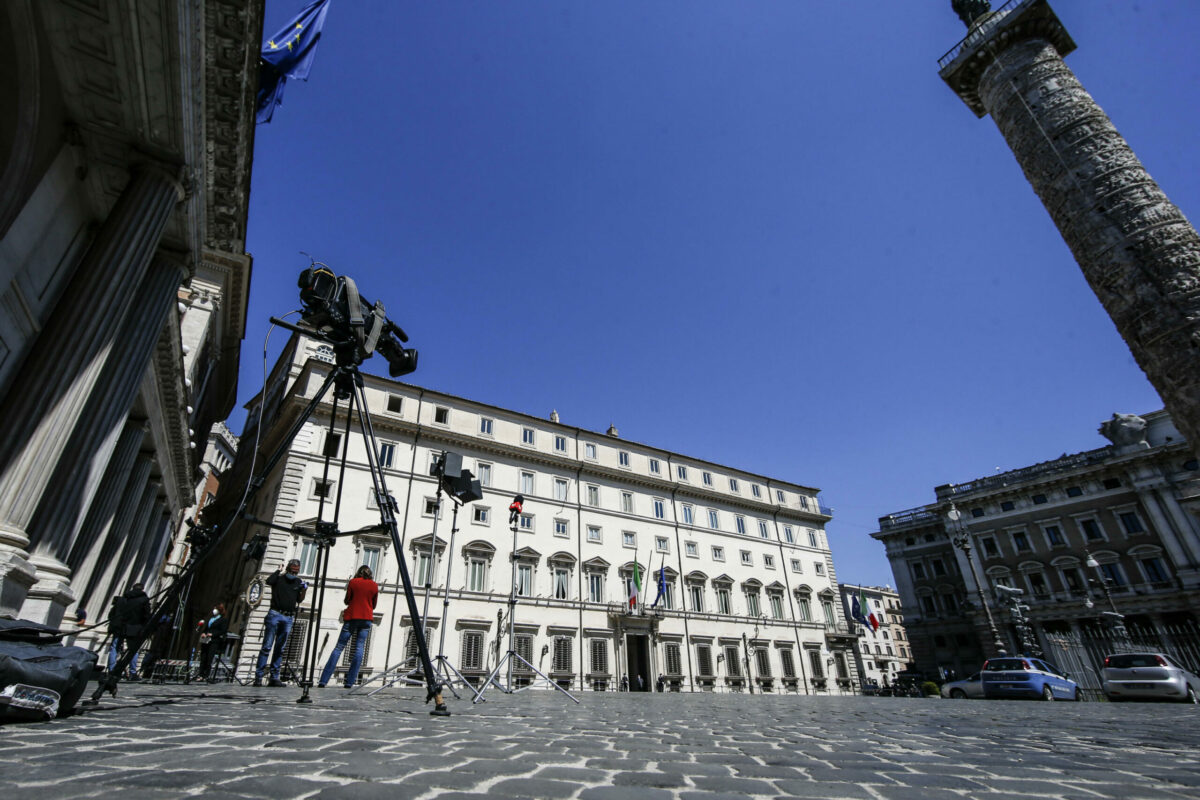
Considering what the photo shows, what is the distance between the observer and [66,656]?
11.8 feet

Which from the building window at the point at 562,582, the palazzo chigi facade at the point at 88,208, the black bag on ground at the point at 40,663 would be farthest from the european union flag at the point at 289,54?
the building window at the point at 562,582

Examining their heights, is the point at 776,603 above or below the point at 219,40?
below

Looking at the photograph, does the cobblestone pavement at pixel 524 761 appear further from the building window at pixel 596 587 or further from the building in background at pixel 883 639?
the building in background at pixel 883 639

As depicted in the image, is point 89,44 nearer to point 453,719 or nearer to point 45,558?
point 45,558

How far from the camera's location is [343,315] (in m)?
4.65

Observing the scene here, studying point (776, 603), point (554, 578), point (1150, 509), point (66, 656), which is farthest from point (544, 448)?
point (1150, 509)

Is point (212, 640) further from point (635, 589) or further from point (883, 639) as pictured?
point (883, 639)

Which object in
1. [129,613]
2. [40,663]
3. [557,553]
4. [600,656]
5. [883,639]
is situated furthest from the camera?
[883,639]

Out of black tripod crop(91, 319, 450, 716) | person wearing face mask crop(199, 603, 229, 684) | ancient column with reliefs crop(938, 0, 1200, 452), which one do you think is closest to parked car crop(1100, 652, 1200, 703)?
ancient column with reliefs crop(938, 0, 1200, 452)

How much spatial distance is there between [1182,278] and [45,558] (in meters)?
21.1

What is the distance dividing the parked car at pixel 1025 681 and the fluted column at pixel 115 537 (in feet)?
81.9

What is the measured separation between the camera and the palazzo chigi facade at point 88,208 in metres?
5.71

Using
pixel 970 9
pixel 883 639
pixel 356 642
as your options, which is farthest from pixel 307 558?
pixel 883 639

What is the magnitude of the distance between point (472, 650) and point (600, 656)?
24.1 feet
